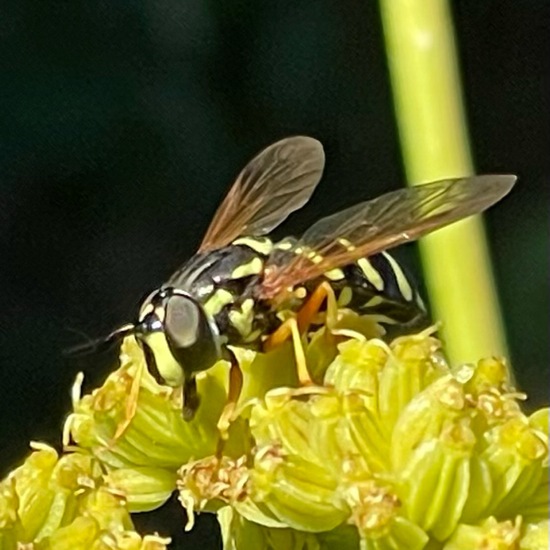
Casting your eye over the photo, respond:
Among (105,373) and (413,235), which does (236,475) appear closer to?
(413,235)

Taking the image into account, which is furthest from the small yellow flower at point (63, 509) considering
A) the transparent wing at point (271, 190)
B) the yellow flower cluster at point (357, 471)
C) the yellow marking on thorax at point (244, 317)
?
the transparent wing at point (271, 190)

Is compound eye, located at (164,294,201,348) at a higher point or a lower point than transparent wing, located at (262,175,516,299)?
lower

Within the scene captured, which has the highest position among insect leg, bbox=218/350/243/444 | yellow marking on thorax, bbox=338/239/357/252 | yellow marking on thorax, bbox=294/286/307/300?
yellow marking on thorax, bbox=338/239/357/252

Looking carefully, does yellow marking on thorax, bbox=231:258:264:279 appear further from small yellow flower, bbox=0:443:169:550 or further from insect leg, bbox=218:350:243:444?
small yellow flower, bbox=0:443:169:550

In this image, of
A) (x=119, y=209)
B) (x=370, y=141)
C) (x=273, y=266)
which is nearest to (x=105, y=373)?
(x=119, y=209)

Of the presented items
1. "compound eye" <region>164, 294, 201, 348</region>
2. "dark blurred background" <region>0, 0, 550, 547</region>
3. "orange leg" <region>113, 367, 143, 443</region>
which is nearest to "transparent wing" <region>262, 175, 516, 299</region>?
"compound eye" <region>164, 294, 201, 348</region>

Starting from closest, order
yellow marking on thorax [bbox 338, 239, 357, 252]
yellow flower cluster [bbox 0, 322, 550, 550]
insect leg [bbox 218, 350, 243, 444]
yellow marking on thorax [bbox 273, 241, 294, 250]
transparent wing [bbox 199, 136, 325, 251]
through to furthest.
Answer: yellow flower cluster [bbox 0, 322, 550, 550] → insect leg [bbox 218, 350, 243, 444] → yellow marking on thorax [bbox 338, 239, 357, 252] → yellow marking on thorax [bbox 273, 241, 294, 250] → transparent wing [bbox 199, 136, 325, 251]

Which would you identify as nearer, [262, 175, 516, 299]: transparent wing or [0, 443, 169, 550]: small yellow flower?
[0, 443, 169, 550]: small yellow flower

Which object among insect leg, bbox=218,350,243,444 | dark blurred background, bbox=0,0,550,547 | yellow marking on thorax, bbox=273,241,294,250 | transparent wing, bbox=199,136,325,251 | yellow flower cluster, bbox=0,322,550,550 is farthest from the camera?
dark blurred background, bbox=0,0,550,547
